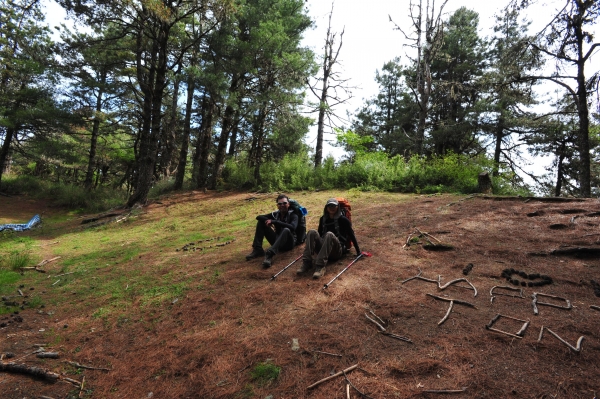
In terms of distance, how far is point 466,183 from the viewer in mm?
10492

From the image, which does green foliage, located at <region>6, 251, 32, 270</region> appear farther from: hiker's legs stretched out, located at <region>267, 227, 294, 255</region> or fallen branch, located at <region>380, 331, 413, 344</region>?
fallen branch, located at <region>380, 331, 413, 344</region>

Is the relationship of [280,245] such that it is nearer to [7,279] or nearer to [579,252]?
[579,252]

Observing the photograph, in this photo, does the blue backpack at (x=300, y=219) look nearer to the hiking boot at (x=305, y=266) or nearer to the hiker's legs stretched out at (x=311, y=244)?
the hiker's legs stretched out at (x=311, y=244)

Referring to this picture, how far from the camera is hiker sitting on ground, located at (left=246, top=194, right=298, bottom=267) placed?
5979mm

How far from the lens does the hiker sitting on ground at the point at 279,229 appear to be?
598 cm

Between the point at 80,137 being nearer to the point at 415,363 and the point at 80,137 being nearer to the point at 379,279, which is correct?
the point at 379,279

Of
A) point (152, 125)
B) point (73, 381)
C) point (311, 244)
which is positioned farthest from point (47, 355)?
point (152, 125)

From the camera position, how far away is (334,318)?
11.7 feet

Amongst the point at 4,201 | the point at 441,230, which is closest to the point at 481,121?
the point at 441,230

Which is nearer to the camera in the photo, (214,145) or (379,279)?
(379,279)

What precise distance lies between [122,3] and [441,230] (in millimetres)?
12072

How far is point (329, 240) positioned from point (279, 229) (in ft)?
5.04

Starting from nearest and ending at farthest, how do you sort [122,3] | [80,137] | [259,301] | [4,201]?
[259,301] → [122,3] → [4,201] → [80,137]

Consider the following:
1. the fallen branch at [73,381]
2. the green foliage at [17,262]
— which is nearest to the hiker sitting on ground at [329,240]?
the fallen branch at [73,381]
